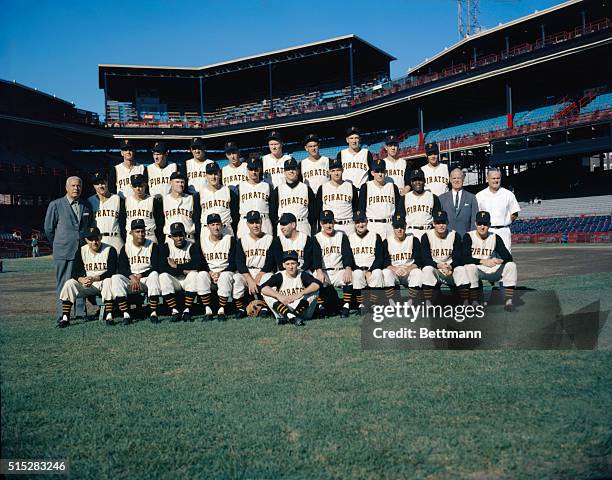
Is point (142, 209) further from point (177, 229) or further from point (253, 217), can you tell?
point (253, 217)

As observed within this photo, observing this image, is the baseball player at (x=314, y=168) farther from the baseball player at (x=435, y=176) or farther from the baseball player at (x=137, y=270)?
the baseball player at (x=137, y=270)

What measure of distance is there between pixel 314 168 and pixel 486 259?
10.1ft

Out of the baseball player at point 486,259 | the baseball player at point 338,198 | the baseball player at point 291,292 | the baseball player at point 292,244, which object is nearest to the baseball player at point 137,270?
the baseball player at point 291,292

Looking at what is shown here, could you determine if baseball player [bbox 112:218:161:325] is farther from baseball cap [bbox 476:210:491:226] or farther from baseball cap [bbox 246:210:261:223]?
baseball cap [bbox 476:210:491:226]

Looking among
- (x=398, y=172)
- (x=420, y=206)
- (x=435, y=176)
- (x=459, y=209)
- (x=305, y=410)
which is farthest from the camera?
(x=398, y=172)

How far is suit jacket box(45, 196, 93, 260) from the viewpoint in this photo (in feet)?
24.5

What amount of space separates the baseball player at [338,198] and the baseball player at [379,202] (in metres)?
0.21

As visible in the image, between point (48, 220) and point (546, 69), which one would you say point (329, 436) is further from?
point (546, 69)

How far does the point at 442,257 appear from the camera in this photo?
7.27 meters

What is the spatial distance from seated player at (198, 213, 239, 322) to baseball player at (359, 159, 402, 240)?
81.1 inches

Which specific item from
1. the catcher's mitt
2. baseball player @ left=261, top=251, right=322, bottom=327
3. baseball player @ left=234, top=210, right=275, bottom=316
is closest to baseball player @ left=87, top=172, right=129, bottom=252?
baseball player @ left=234, top=210, right=275, bottom=316

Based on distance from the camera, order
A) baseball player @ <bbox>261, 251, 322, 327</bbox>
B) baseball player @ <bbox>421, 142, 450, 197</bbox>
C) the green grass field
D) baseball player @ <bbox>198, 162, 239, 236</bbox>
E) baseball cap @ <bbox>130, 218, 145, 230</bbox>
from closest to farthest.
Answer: the green grass field → baseball player @ <bbox>261, 251, 322, 327</bbox> → baseball cap @ <bbox>130, 218, 145, 230</bbox> → baseball player @ <bbox>198, 162, 239, 236</bbox> → baseball player @ <bbox>421, 142, 450, 197</bbox>

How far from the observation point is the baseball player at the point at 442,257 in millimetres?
6910

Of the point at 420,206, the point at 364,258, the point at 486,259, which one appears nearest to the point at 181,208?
the point at 364,258
